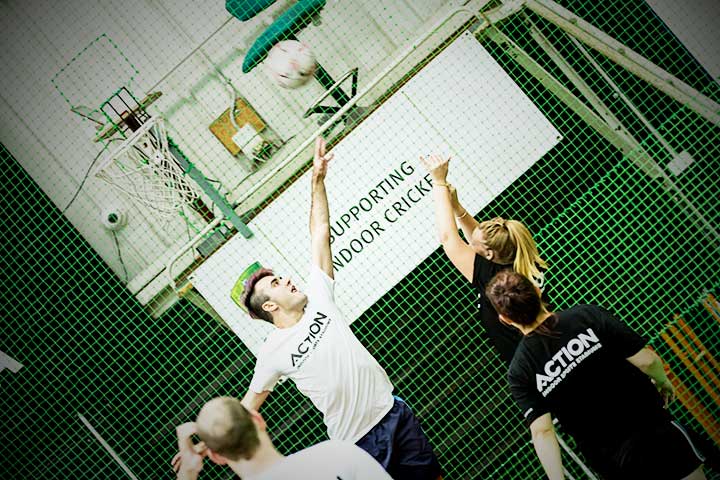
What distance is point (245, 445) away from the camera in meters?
2.22

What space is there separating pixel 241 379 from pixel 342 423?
7.68 ft

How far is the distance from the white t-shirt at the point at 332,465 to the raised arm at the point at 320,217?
1275 mm

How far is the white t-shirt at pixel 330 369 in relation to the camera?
2.97 m

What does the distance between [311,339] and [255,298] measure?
47 centimetres

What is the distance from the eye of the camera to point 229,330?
4.88 meters

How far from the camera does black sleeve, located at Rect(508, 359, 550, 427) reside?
2.60 meters

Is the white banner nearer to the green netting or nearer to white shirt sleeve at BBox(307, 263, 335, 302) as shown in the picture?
the green netting

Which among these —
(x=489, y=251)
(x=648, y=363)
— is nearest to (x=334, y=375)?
(x=489, y=251)

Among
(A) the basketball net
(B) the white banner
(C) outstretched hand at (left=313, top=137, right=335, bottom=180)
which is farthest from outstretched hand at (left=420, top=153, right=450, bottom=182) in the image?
Answer: (A) the basketball net

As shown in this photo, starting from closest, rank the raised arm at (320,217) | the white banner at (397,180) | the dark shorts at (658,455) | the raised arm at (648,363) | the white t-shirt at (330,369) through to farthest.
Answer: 1. the dark shorts at (658,455)
2. the raised arm at (648,363)
3. the white t-shirt at (330,369)
4. the raised arm at (320,217)
5. the white banner at (397,180)

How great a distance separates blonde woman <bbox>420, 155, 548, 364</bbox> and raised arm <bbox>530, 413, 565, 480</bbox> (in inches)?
24.0

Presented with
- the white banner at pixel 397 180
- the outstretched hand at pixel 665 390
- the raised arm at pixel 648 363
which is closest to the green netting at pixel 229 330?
the white banner at pixel 397 180

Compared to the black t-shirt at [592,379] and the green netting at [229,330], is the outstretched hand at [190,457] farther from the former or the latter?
the green netting at [229,330]

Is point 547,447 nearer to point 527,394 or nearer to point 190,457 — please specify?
point 527,394
